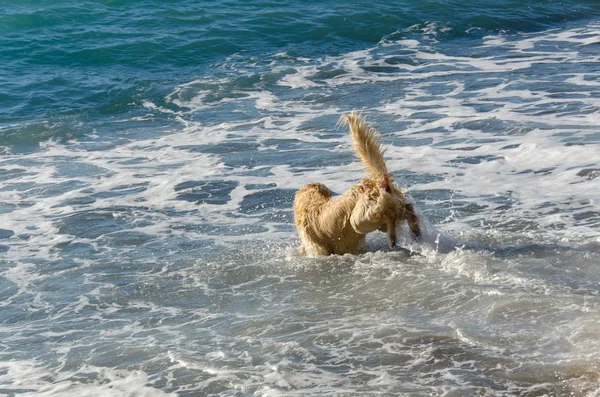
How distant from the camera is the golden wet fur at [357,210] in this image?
6.78 metres

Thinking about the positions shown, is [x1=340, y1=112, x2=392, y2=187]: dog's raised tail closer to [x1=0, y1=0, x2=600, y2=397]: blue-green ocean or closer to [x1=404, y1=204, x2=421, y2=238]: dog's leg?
[x1=404, y1=204, x2=421, y2=238]: dog's leg

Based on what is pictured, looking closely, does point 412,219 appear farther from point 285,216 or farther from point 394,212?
point 285,216

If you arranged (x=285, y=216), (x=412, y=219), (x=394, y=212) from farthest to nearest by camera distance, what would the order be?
(x=285, y=216), (x=412, y=219), (x=394, y=212)

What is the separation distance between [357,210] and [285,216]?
7.05 feet

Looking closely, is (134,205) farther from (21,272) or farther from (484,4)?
(484,4)

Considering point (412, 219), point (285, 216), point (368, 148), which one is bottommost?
point (285, 216)

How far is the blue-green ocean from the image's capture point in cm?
555

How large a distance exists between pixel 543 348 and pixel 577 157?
4.84 meters

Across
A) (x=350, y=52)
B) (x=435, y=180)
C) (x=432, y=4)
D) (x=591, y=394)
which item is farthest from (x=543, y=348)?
(x=432, y=4)

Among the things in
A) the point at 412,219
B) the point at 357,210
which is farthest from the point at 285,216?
the point at 412,219

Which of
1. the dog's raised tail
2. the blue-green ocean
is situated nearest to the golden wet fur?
the dog's raised tail

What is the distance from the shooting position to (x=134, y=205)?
32.2 feet

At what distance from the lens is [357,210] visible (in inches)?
274

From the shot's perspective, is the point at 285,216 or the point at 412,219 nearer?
the point at 412,219
